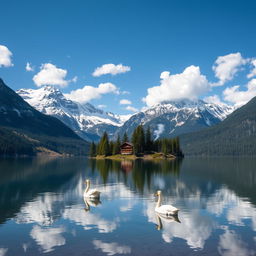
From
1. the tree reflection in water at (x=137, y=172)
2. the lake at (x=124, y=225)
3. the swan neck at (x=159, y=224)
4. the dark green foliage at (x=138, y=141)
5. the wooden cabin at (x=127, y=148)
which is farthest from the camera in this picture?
the wooden cabin at (x=127, y=148)

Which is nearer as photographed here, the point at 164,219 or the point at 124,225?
the point at 124,225

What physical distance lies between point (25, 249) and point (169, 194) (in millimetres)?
32131

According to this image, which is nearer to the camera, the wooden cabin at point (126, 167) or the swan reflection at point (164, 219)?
the swan reflection at point (164, 219)

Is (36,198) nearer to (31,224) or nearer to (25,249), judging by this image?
(31,224)

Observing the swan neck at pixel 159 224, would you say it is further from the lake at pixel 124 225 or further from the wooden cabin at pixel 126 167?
the wooden cabin at pixel 126 167

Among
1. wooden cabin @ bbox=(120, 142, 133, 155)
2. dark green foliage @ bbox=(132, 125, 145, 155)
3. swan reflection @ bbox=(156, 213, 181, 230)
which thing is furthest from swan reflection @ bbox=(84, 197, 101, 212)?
wooden cabin @ bbox=(120, 142, 133, 155)

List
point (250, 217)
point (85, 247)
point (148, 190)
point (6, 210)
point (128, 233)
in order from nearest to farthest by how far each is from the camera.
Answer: point (85, 247)
point (128, 233)
point (250, 217)
point (6, 210)
point (148, 190)

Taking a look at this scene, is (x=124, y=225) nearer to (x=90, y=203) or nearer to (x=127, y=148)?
(x=90, y=203)

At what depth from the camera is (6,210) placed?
38844mm

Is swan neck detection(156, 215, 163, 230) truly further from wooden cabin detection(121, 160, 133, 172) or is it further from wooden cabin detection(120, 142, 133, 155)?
wooden cabin detection(120, 142, 133, 155)

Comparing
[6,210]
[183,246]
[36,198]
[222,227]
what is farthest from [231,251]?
[36,198]

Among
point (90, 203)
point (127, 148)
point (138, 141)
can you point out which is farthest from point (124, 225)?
point (127, 148)

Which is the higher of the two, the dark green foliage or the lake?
the dark green foliage

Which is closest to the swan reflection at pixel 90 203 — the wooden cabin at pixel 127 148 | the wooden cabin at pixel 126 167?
the wooden cabin at pixel 126 167
